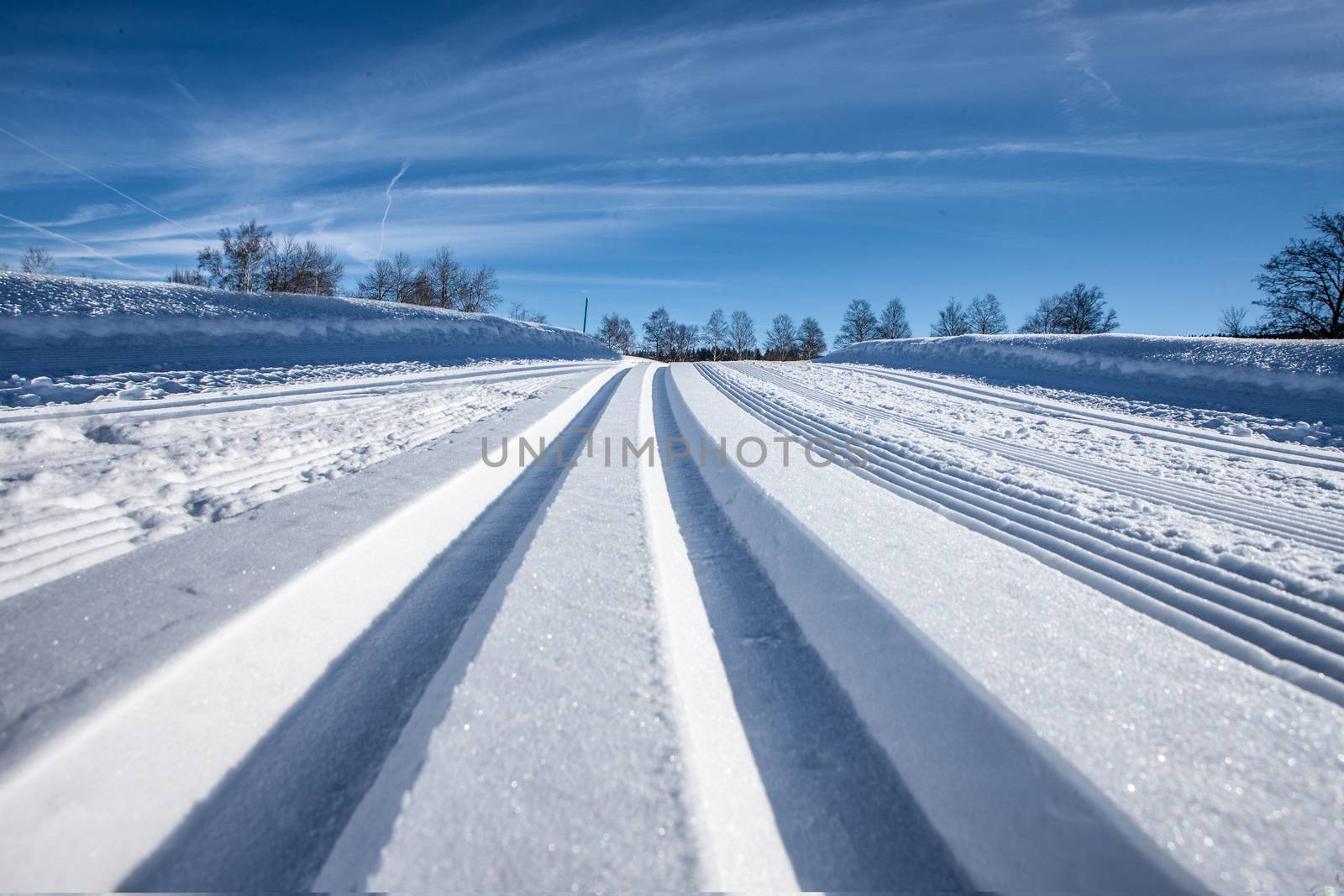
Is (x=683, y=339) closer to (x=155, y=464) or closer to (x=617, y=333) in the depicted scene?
(x=617, y=333)

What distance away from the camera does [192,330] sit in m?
9.49

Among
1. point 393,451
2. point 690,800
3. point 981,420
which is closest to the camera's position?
point 690,800

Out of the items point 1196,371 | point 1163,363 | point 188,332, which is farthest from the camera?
point 188,332

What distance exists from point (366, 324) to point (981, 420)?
13.5m

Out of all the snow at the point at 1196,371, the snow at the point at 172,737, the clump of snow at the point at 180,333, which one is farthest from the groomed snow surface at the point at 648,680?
the snow at the point at 1196,371

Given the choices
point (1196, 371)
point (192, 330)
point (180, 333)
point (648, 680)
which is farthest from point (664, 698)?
point (192, 330)

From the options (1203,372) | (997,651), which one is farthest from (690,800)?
(1203,372)

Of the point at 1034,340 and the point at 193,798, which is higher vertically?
the point at 1034,340

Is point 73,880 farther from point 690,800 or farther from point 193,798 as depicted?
point 690,800

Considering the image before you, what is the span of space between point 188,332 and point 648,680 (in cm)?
1204

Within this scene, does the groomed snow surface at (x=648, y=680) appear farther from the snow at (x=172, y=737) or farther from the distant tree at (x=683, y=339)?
the distant tree at (x=683, y=339)

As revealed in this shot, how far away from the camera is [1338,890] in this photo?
29.9 inches

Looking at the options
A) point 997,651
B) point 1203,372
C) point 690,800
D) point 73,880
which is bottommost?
point 73,880

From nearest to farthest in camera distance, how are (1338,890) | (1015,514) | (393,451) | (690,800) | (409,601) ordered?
1. (1338,890)
2. (690,800)
3. (409,601)
4. (1015,514)
5. (393,451)
